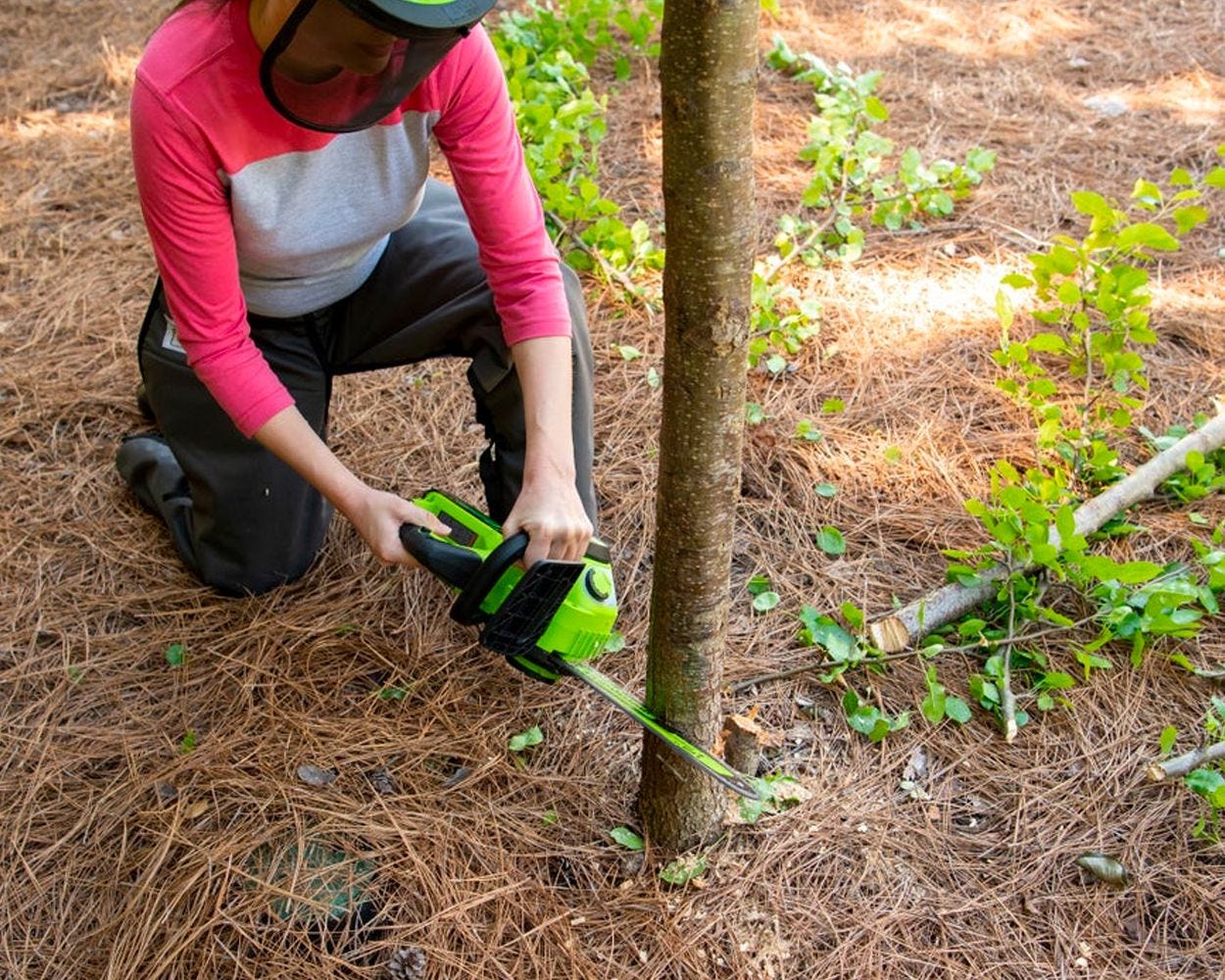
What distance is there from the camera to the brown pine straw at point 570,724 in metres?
1.77

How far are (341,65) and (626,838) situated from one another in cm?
138

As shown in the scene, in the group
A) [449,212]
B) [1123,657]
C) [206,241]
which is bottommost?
[1123,657]

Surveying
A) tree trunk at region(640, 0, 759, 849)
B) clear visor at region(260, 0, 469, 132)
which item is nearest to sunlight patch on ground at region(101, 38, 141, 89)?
clear visor at region(260, 0, 469, 132)

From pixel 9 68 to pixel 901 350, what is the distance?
3.94 m

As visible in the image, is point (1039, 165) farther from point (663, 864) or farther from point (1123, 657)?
point (663, 864)

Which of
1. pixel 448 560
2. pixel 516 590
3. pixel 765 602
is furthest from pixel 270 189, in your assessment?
pixel 765 602

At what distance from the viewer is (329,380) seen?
2398mm

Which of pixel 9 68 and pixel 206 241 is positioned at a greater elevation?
pixel 206 241

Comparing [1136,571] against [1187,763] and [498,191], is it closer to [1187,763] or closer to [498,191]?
[1187,763]

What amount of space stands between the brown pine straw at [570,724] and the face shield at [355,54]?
3.82 ft

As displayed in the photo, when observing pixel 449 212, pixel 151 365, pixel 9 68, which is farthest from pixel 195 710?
pixel 9 68

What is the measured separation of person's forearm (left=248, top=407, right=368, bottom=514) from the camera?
1.85 meters

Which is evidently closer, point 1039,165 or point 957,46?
point 1039,165

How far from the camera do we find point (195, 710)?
2135 mm
